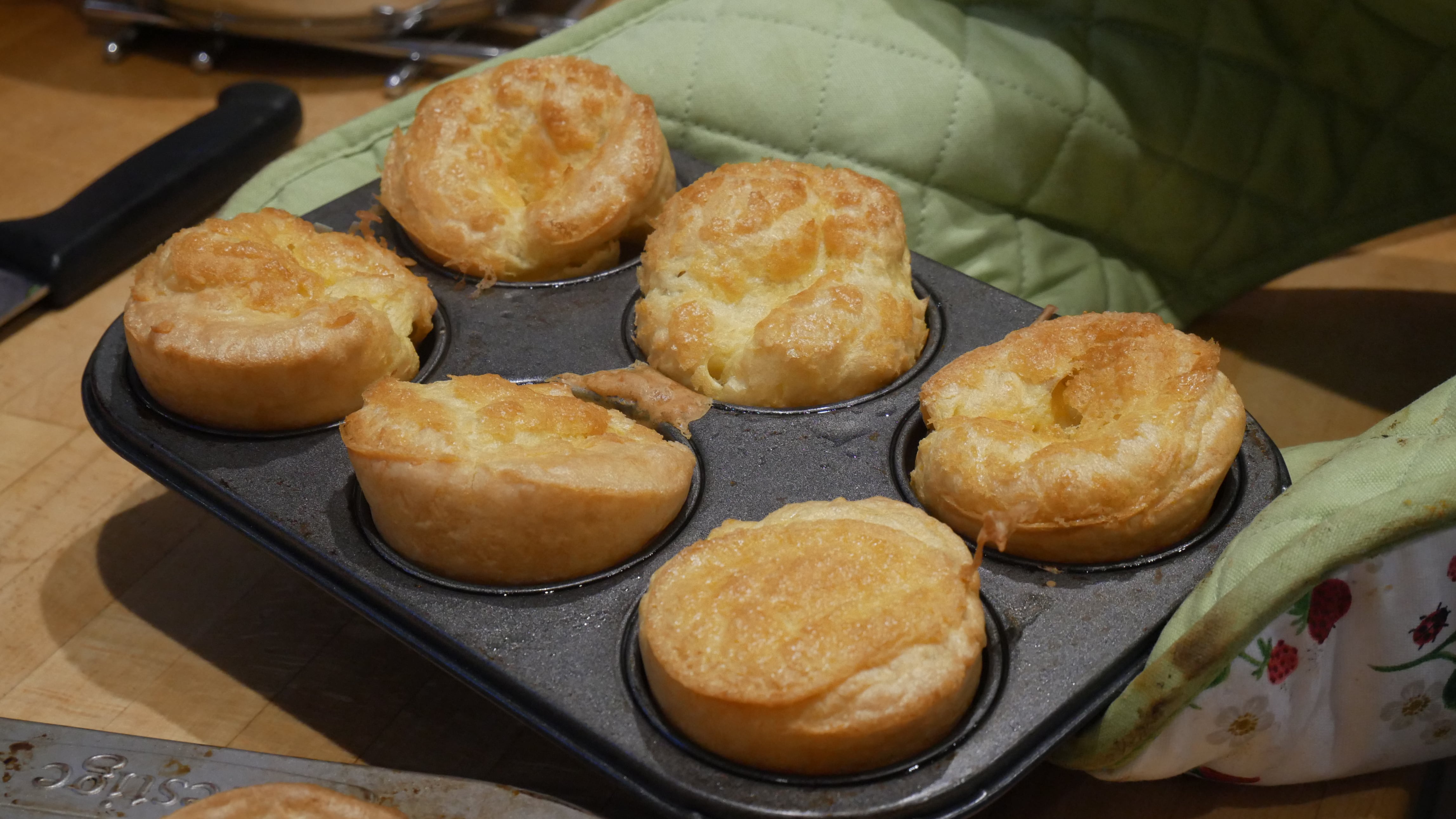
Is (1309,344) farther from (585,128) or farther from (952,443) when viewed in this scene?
(585,128)

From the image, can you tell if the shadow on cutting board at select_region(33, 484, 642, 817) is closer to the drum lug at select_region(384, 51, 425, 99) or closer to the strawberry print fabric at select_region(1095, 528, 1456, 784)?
the strawberry print fabric at select_region(1095, 528, 1456, 784)

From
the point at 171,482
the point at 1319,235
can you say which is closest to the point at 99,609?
the point at 171,482

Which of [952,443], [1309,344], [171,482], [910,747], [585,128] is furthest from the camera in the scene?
[1309,344]

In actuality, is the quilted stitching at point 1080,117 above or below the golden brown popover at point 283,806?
above

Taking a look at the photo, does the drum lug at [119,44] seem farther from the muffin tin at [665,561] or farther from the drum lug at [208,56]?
the muffin tin at [665,561]

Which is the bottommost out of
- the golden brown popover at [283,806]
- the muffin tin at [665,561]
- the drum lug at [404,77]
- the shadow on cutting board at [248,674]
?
the shadow on cutting board at [248,674]

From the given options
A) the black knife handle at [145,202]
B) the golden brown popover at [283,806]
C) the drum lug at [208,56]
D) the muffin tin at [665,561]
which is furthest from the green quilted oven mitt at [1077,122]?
the golden brown popover at [283,806]
